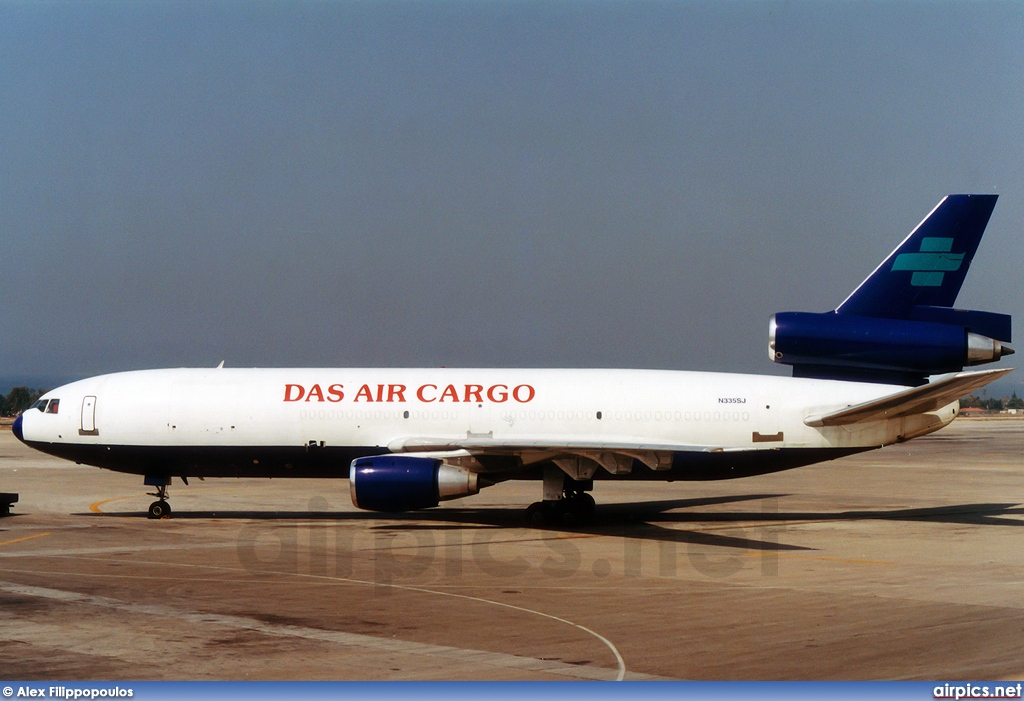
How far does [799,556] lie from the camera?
76.4ft

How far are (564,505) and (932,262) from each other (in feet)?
39.5

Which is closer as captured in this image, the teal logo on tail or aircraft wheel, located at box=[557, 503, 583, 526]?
the teal logo on tail

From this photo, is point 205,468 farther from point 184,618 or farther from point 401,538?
point 184,618

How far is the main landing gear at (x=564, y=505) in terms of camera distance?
94.1 ft


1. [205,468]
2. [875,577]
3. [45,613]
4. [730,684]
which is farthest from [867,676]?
[205,468]

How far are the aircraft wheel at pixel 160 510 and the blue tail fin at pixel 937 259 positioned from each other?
20.7 meters

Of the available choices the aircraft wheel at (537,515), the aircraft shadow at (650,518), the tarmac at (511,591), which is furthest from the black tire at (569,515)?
the tarmac at (511,591)

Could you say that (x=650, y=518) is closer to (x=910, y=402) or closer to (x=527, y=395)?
(x=527, y=395)

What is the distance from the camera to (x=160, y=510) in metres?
30.7

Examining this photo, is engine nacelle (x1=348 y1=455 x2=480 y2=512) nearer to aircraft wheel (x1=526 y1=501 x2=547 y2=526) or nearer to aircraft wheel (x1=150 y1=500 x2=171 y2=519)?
aircraft wheel (x1=526 y1=501 x2=547 y2=526)

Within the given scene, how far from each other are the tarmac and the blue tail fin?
20.0 feet

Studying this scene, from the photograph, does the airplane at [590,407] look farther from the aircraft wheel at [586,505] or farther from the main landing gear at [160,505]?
the aircraft wheel at [586,505]

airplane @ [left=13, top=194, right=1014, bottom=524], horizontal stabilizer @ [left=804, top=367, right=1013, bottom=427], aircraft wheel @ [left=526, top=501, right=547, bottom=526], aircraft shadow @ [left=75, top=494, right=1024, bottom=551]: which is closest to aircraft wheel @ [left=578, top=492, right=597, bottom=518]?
airplane @ [left=13, top=194, right=1014, bottom=524]

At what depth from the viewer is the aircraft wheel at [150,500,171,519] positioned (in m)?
30.6
